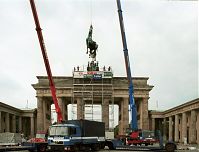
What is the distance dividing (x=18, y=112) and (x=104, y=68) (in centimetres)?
3542

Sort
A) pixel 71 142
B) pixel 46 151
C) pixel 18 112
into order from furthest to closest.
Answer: pixel 18 112 → pixel 46 151 → pixel 71 142

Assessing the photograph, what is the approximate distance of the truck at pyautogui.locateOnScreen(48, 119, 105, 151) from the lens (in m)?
41.8

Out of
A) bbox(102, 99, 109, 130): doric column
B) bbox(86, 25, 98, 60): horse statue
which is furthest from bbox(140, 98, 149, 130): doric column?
bbox(86, 25, 98, 60): horse statue

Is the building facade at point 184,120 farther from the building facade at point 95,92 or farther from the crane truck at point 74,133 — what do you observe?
the crane truck at point 74,133

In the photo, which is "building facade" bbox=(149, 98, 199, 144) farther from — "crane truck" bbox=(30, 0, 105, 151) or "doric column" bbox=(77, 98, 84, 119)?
"crane truck" bbox=(30, 0, 105, 151)

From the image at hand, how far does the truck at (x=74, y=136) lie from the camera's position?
137 ft

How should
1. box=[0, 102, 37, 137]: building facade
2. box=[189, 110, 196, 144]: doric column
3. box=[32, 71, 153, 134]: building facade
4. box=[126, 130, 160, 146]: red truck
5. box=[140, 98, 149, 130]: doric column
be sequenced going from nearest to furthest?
box=[126, 130, 160, 146]: red truck < box=[189, 110, 196, 144]: doric column < box=[32, 71, 153, 134]: building facade < box=[140, 98, 149, 130]: doric column < box=[0, 102, 37, 137]: building facade

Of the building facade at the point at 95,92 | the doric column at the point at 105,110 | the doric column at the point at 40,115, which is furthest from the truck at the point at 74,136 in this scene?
the doric column at the point at 40,115

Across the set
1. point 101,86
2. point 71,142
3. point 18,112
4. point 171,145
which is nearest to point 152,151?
point 171,145

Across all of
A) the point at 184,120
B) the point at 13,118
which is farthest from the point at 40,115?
the point at 184,120

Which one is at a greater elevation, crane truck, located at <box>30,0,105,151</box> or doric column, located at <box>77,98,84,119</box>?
doric column, located at <box>77,98,84,119</box>

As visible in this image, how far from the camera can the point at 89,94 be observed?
9800 centimetres

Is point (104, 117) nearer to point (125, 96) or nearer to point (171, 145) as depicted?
point (125, 96)

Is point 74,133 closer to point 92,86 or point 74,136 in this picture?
point 74,136
